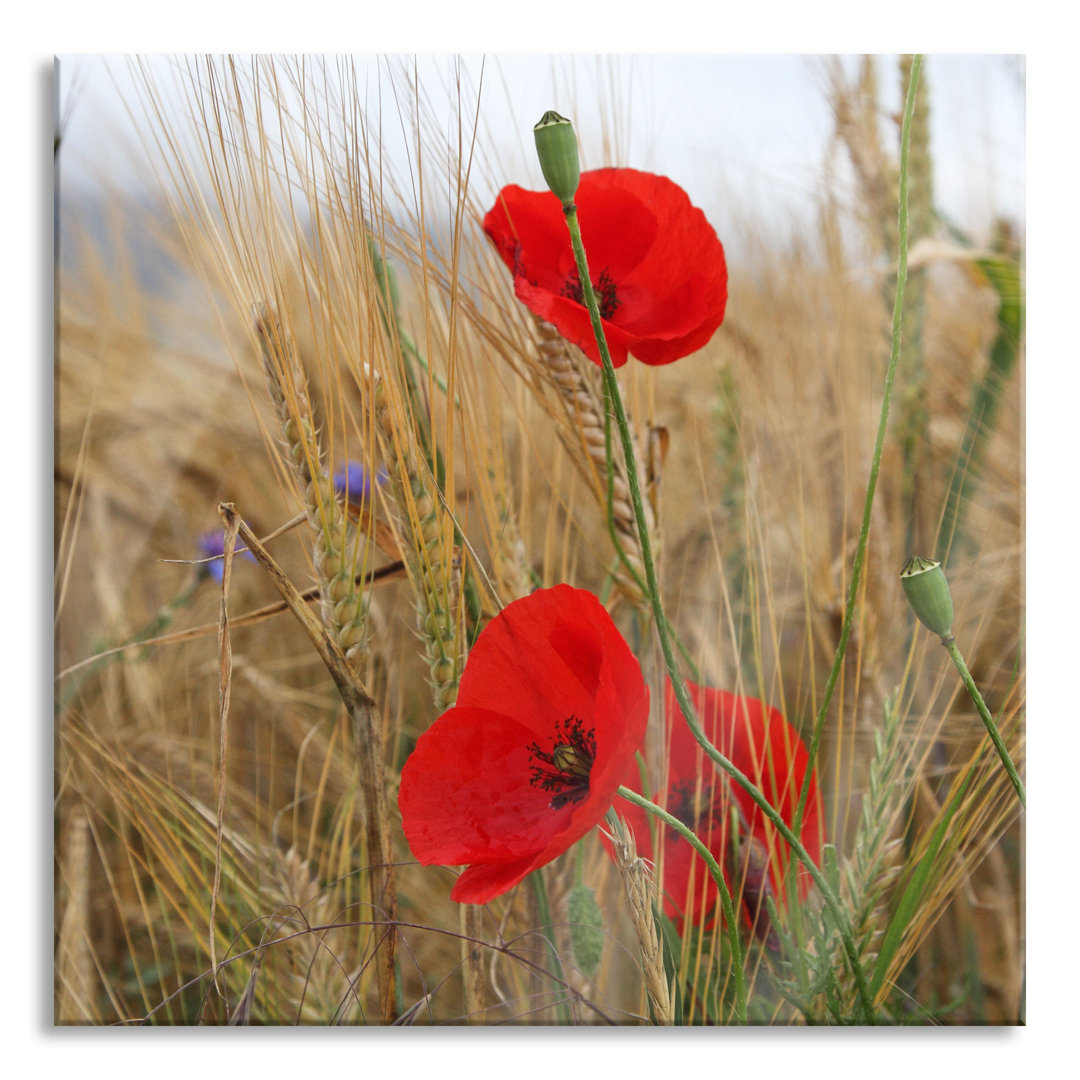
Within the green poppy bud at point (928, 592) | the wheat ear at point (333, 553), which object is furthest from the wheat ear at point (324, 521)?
the green poppy bud at point (928, 592)

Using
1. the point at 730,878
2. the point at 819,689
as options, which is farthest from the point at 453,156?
the point at 730,878

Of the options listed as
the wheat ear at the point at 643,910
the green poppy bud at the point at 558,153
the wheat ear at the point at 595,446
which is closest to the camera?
the green poppy bud at the point at 558,153

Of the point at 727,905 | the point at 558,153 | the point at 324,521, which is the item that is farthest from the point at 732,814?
the point at 558,153

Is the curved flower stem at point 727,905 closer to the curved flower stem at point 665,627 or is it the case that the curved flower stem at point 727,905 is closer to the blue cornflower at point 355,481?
the curved flower stem at point 665,627

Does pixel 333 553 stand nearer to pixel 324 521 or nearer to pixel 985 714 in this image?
pixel 324 521
